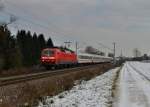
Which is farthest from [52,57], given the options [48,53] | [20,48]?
[20,48]

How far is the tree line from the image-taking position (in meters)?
61.8

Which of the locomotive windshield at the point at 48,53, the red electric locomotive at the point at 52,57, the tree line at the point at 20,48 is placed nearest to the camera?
the red electric locomotive at the point at 52,57

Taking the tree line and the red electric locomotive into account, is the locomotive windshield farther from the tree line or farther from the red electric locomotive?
the tree line

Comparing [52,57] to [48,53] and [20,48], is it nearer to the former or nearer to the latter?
[48,53]

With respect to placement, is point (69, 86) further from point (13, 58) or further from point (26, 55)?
point (26, 55)

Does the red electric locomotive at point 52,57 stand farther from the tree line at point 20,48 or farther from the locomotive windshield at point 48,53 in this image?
the tree line at point 20,48

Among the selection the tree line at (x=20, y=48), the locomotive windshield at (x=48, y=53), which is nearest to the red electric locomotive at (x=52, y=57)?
the locomotive windshield at (x=48, y=53)

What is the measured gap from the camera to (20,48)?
8006 centimetres

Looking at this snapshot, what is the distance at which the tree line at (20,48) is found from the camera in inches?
2431

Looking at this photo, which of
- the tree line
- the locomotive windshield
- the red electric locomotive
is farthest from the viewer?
the tree line

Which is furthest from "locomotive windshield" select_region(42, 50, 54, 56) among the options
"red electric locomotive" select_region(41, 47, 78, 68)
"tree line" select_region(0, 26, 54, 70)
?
"tree line" select_region(0, 26, 54, 70)

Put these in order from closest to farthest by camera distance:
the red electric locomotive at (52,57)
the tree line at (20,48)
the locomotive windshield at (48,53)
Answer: the red electric locomotive at (52,57)
the locomotive windshield at (48,53)
the tree line at (20,48)

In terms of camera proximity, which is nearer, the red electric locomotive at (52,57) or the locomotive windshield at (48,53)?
the red electric locomotive at (52,57)

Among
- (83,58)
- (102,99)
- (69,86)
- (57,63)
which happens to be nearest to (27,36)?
(83,58)
